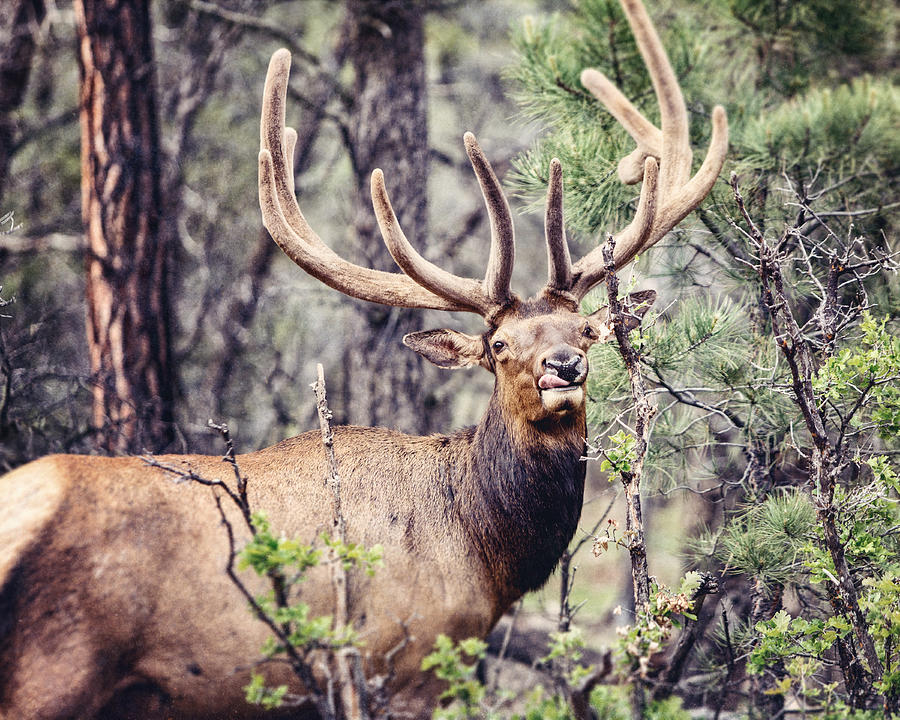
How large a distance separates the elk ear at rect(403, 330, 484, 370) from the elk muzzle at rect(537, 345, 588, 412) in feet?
2.31

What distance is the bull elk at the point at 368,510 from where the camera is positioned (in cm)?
353

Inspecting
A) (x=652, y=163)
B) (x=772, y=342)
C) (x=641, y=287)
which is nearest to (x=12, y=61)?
(x=641, y=287)

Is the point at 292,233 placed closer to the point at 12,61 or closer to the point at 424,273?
the point at 424,273

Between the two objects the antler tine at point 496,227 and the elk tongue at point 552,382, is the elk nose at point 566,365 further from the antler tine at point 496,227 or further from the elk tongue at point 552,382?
the antler tine at point 496,227

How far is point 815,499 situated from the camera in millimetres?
3604

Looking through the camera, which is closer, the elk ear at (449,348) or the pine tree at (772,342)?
the pine tree at (772,342)

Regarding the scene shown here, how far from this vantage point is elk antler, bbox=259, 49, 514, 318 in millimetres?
4266

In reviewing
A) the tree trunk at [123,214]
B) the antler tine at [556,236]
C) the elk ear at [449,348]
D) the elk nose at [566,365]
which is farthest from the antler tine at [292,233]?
the tree trunk at [123,214]

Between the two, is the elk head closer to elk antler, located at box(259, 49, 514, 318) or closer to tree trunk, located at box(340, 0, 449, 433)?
elk antler, located at box(259, 49, 514, 318)


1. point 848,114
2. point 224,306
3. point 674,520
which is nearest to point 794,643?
point 848,114

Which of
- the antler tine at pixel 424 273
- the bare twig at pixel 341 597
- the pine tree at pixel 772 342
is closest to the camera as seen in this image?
the bare twig at pixel 341 597

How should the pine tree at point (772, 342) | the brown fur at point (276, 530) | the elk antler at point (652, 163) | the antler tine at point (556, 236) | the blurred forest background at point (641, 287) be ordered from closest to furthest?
the brown fur at point (276, 530)
the pine tree at point (772, 342)
the blurred forest background at point (641, 287)
the antler tine at point (556, 236)
the elk antler at point (652, 163)

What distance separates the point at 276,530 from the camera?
12.9ft

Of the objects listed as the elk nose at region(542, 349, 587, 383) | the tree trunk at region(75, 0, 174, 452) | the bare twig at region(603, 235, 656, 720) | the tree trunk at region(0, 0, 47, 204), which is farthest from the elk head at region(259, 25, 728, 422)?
the tree trunk at region(0, 0, 47, 204)
